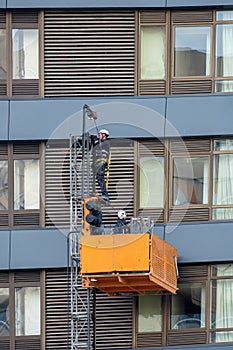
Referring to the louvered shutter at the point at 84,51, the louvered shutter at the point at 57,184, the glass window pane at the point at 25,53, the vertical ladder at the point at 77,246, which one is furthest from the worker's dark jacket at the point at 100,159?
the glass window pane at the point at 25,53

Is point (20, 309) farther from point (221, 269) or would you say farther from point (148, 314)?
point (221, 269)

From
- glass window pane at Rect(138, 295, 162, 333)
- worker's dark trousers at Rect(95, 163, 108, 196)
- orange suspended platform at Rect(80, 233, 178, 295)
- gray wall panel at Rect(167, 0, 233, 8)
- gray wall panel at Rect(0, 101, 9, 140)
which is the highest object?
gray wall panel at Rect(167, 0, 233, 8)

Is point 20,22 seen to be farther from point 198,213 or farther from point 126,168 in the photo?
point 198,213

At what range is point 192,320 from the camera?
799 inches

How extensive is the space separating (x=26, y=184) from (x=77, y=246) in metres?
2.06

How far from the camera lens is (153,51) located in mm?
20219

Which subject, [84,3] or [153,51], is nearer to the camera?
[84,3]

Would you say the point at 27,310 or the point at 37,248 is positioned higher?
the point at 37,248

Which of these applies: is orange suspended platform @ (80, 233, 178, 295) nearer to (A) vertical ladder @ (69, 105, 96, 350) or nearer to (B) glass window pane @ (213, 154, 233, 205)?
(A) vertical ladder @ (69, 105, 96, 350)

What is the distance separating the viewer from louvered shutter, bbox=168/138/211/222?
790 inches

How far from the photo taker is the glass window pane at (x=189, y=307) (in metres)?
20.2

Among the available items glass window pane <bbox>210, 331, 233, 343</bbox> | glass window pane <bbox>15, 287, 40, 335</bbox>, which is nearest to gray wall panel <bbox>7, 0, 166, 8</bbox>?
glass window pane <bbox>15, 287, 40, 335</bbox>

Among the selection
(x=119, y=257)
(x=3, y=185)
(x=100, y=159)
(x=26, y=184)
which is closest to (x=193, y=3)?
(x=100, y=159)

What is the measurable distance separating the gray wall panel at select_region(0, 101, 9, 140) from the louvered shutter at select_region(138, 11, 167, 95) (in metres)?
2.91
